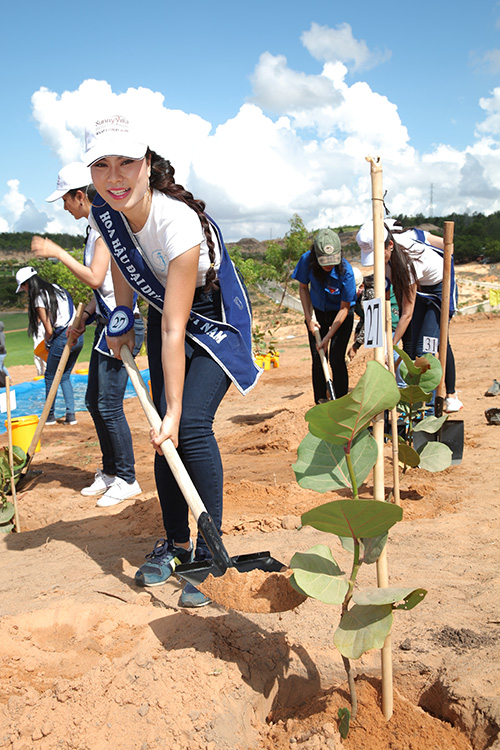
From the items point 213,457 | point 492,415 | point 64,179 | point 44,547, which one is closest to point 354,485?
point 213,457

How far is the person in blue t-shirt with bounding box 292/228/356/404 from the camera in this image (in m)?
4.98

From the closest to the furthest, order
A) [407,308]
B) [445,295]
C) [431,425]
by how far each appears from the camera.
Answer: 1. [431,425]
2. [445,295]
3. [407,308]

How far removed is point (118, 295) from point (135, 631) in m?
1.39

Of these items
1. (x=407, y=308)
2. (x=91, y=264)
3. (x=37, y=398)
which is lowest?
(x=37, y=398)

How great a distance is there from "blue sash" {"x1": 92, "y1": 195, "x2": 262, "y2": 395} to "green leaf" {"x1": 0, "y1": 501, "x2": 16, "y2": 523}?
172 cm

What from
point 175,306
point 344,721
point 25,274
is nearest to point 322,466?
point 344,721

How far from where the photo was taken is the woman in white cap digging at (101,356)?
10.7ft

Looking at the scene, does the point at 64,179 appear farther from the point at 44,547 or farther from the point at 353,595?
the point at 353,595

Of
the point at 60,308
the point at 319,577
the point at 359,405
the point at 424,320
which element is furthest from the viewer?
the point at 60,308

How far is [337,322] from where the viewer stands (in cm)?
516

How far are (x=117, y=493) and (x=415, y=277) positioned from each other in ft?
8.14

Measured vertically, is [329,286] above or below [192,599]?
above

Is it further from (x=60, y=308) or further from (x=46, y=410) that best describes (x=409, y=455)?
(x=60, y=308)

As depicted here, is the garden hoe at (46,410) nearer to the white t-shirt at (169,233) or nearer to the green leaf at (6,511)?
the green leaf at (6,511)
